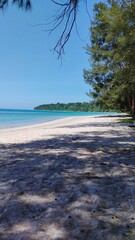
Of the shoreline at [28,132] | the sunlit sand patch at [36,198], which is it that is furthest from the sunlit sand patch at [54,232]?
the shoreline at [28,132]

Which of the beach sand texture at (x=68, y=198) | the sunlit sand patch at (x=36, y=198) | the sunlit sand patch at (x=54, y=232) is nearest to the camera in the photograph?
the sunlit sand patch at (x=54, y=232)

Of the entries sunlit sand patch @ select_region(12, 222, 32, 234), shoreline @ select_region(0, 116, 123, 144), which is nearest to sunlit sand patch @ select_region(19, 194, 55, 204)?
sunlit sand patch @ select_region(12, 222, 32, 234)

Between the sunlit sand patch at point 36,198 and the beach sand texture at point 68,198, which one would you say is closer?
the beach sand texture at point 68,198

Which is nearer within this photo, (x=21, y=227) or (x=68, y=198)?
(x=21, y=227)

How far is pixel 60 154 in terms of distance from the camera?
687 cm

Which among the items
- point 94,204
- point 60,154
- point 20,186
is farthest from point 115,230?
point 60,154

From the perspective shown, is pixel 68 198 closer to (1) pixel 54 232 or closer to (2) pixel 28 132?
(1) pixel 54 232

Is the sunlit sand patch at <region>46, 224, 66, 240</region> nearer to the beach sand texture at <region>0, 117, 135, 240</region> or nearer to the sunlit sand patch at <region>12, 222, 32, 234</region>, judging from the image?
the beach sand texture at <region>0, 117, 135, 240</region>

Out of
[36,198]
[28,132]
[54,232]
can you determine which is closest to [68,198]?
[36,198]

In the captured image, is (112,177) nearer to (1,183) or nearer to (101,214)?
(101,214)

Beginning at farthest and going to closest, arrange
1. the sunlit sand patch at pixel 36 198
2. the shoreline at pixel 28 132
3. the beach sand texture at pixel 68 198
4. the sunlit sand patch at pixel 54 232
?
the shoreline at pixel 28 132
the sunlit sand patch at pixel 36 198
the beach sand texture at pixel 68 198
the sunlit sand patch at pixel 54 232

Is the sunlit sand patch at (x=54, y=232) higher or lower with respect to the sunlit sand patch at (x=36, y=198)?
lower

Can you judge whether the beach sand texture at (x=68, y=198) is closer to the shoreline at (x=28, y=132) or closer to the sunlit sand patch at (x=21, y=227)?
the sunlit sand patch at (x=21, y=227)

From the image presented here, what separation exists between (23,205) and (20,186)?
2.55 feet
